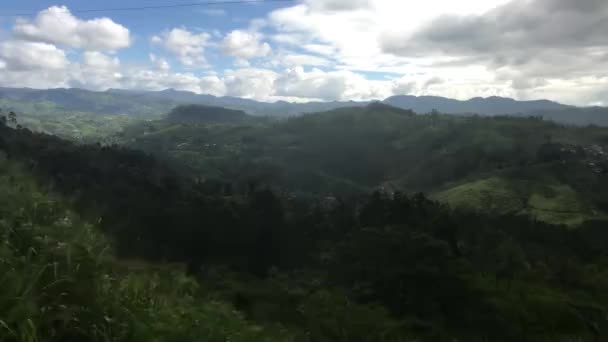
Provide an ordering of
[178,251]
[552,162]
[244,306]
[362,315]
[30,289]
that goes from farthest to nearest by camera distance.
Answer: [552,162]
[178,251]
[244,306]
[362,315]
[30,289]

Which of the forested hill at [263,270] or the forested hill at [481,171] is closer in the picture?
the forested hill at [263,270]

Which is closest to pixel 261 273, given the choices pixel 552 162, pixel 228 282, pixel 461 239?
pixel 228 282

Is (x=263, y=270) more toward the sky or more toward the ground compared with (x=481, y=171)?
more toward the ground

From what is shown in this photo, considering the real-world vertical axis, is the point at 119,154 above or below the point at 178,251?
above

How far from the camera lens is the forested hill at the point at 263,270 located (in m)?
7.44

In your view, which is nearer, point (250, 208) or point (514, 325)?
point (514, 325)

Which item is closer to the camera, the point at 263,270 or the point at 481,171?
the point at 263,270

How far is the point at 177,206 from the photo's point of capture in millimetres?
48781

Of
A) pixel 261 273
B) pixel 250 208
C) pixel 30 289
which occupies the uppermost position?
pixel 30 289

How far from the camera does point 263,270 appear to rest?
43.4 meters

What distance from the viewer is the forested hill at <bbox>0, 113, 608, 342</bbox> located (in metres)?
7.44

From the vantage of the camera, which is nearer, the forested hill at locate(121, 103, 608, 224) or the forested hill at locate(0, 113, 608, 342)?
the forested hill at locate(0, 113, 608, 342)

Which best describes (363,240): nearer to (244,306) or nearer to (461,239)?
(244,306)

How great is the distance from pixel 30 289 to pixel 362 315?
1146 cm
